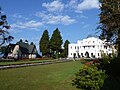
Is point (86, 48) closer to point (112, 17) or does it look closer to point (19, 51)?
point (19, 51)

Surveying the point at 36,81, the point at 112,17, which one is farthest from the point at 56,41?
the point at 36,81

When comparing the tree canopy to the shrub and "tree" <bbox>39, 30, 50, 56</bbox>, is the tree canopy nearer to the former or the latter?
"tree" <bbox>39, 30, 50, 56</bbox>

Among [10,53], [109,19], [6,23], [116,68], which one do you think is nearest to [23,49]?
[10,53]

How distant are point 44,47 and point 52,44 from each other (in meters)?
3.83

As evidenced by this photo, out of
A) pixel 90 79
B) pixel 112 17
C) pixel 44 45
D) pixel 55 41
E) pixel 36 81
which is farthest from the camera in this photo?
pixel 55 41

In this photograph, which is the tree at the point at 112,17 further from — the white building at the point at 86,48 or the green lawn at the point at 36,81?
the white building at the point at 86,48

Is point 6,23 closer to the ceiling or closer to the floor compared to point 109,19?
closer to the ceiling

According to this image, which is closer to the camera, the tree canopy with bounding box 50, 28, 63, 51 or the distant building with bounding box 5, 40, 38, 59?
the distant building with bounding box 5, 40, 38, 59

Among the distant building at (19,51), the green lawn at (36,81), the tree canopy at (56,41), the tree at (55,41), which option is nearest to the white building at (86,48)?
the tree at (55,41)

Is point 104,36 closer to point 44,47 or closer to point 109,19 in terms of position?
point 109,19

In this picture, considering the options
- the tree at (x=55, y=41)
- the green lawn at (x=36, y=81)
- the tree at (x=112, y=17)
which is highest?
the tree at (x=55, y=41)

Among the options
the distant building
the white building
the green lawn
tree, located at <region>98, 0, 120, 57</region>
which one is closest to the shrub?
the green lawn

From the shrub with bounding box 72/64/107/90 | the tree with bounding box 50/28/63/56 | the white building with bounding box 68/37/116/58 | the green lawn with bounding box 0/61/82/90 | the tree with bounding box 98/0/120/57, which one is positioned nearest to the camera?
the shrub with bounding box 72/64/107/90

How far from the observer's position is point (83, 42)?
129m
